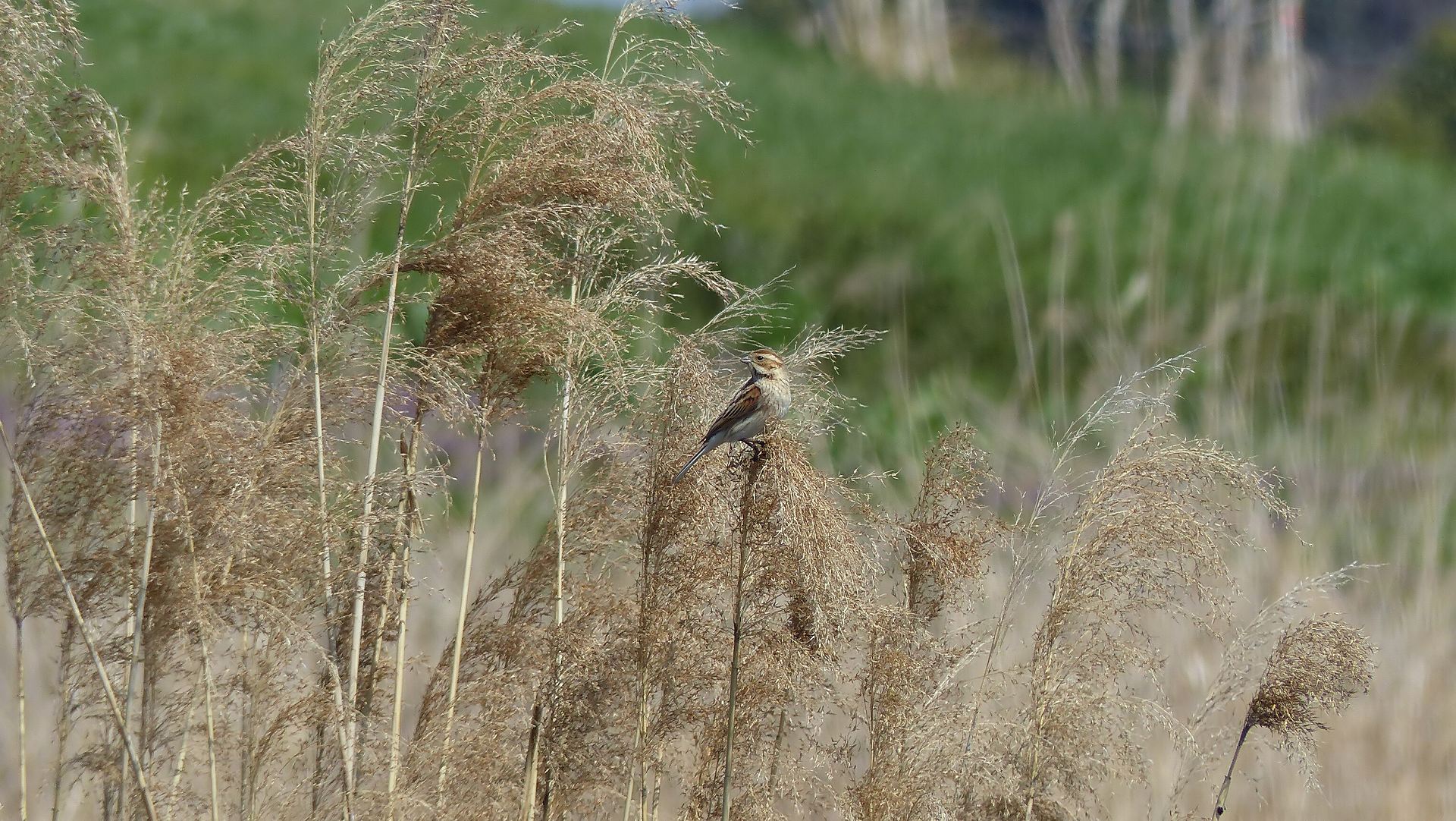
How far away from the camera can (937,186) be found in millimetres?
17844

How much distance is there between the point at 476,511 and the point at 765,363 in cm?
53

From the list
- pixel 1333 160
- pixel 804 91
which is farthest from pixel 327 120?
pixel 1333 160

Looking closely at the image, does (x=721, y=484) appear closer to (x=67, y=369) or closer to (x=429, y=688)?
(x=429, y=688)

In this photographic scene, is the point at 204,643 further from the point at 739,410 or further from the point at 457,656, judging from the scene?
the point at 739,410

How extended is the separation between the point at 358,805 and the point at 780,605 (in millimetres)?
651

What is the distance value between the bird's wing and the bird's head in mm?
66

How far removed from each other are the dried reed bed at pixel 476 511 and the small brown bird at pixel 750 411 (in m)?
0.03

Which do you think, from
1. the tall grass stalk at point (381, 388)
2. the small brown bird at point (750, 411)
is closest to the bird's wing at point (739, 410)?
the small brown bird at point (750, 411)

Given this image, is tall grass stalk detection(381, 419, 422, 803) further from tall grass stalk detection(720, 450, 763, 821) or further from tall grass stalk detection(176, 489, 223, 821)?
tall grass stalk detection(720, 450, 763, 821)

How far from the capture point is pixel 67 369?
7.17 feet

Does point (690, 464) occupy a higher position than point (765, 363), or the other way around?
point (765, 363)

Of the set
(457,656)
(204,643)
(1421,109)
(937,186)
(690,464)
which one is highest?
(1421,109)

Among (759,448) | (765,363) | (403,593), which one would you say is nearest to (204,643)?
(403,593)

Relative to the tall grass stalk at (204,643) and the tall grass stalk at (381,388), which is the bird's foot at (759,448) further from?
the tall grass stalk at (204,643)
